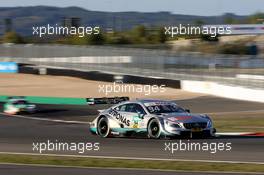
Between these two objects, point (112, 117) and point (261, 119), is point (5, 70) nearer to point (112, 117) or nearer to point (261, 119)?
point (261, 119)

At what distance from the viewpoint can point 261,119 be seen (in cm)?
2786

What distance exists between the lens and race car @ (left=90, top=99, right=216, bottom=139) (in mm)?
18578

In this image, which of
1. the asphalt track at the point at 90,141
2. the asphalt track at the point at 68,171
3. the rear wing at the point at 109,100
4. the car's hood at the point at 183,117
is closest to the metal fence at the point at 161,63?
the rear wing at the point at 109,100

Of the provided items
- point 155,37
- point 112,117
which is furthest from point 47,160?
point 155,37

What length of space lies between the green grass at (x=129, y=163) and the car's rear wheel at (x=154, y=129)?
3.99 m

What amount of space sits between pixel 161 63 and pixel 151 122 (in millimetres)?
29488

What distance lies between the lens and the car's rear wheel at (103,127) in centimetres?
2019

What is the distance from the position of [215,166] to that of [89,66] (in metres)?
40.1

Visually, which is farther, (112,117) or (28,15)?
(28,15)

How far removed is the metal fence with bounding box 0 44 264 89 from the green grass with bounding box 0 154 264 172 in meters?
25.5

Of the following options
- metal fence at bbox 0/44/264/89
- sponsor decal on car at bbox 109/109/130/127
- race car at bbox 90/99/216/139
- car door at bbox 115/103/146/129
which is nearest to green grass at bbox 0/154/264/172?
race car at bbox 90/99/216/139

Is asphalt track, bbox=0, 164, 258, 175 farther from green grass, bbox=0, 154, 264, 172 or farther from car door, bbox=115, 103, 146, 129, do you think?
car door, bbox=115, 103, 146, 129

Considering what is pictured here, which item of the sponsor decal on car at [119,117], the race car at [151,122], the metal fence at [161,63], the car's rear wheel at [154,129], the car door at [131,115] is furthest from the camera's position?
the metal fence at [161,63]

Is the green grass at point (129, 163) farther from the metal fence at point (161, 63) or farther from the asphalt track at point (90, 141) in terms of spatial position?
the metal fence at point (161, 63)
